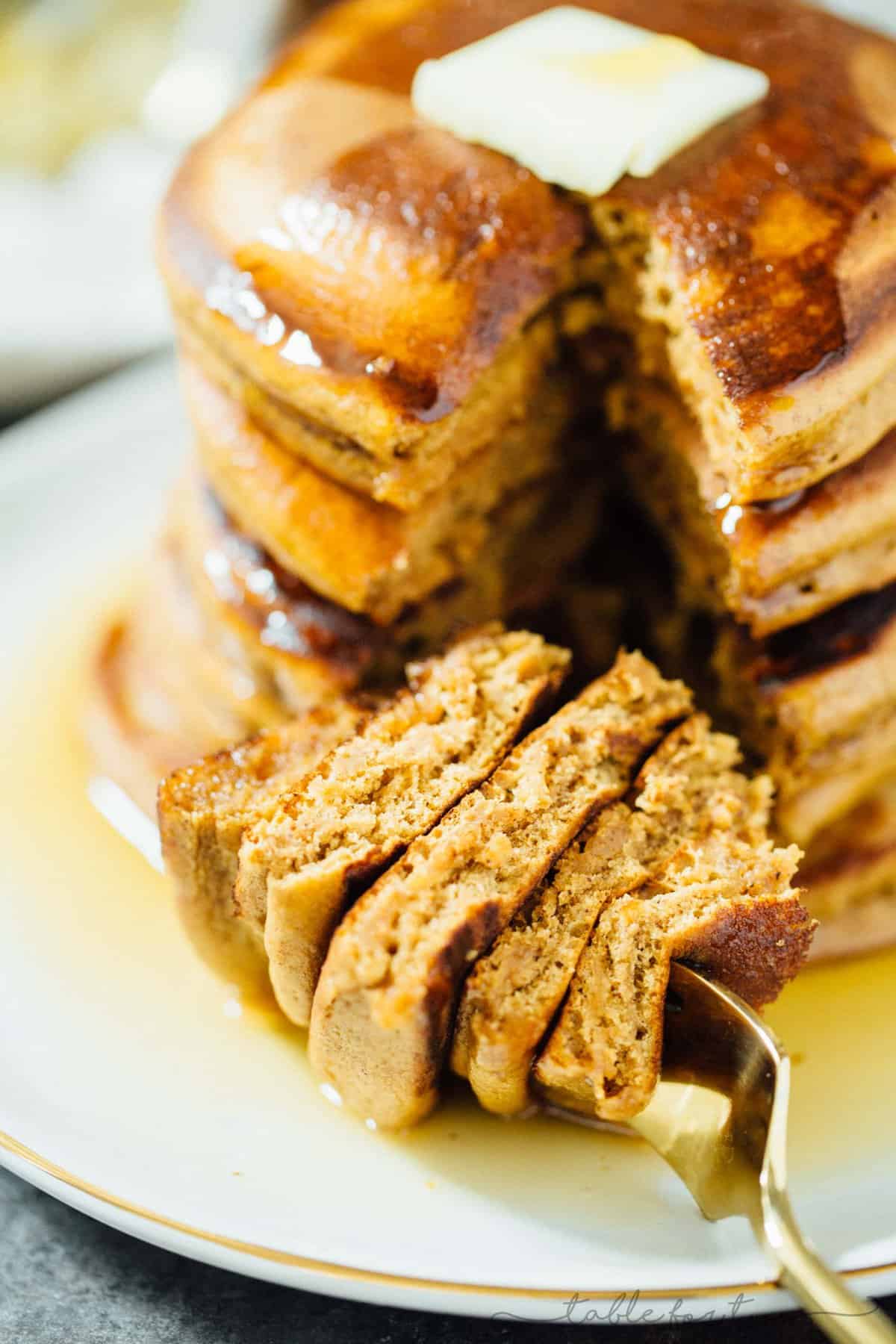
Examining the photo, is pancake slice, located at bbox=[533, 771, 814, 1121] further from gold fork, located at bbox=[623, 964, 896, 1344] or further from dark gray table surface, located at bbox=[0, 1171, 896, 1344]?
dark gray table surface, located at bbox=[0, 1171, 896, 1344]

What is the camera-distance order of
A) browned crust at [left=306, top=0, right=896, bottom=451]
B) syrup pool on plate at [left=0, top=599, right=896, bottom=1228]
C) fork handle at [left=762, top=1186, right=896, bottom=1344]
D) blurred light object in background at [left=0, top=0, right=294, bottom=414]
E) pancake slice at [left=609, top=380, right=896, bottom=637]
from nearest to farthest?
1. fork handle at [left=762, top=1186, right=896, bottom=1344]
2. syrup pool on plate at [left=0, top=599, right=896, bottom=1228]
3. browned crust at [left=306, top=0, right=896, bottom=451]
4. pancake slice at [left=609, top=380, right=896, bottom=637]
5. blurred light object in background at [left=0, top=0, right=294, bottom=414]

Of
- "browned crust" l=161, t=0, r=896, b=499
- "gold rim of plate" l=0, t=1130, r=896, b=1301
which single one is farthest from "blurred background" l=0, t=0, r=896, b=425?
"gold rim of plate" l=0, t=1130, r=896, b=1301

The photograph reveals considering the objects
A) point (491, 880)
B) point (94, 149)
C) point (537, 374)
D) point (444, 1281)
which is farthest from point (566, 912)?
point (94, 149)

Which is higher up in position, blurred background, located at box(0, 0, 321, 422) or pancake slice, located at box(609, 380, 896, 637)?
blurred background, located at box(0, 0, 321, 422)

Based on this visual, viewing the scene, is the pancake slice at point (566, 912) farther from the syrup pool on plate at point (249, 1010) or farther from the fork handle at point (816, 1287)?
the fork handle at point (816, 1287)

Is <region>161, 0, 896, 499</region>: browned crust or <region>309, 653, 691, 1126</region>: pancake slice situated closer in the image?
<region>309, 653, 691, 1126</region>: pancake slice

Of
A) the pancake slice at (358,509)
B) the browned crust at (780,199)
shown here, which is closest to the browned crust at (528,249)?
the browned crust at (780,199)

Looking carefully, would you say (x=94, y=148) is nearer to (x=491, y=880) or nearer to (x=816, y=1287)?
(x=491, y=880)
